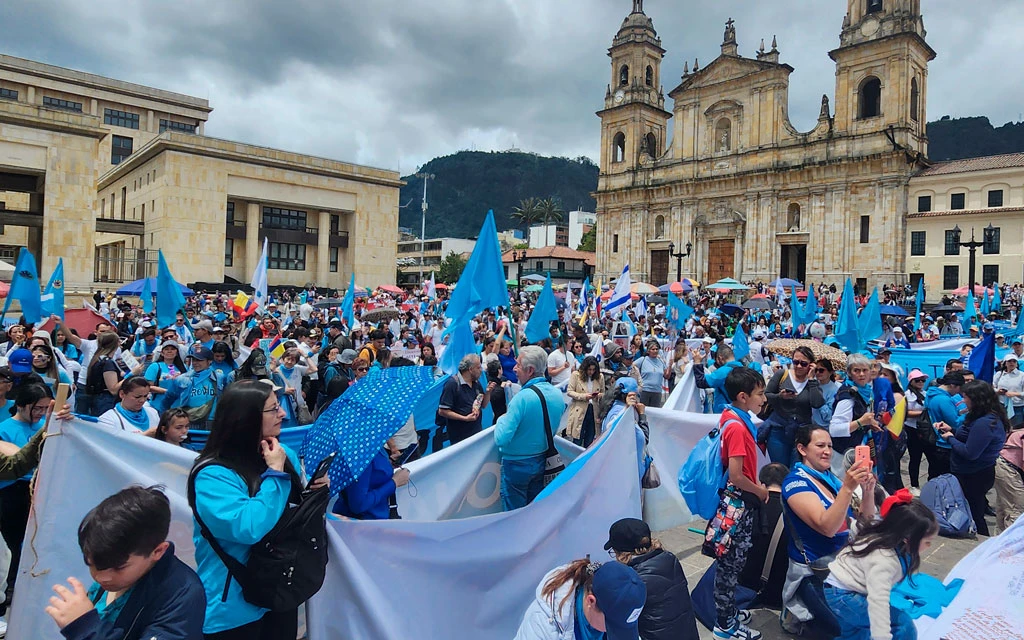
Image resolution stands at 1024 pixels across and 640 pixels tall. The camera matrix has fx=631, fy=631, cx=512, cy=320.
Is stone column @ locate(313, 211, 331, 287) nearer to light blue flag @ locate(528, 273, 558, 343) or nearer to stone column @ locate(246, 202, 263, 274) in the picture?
stone column @ locate(246, 202, 263, 274)

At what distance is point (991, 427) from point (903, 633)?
11.5ft

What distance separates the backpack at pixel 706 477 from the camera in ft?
14.0

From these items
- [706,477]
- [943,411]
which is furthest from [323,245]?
[706,477]

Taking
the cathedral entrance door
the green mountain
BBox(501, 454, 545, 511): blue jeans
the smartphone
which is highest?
the green mountain

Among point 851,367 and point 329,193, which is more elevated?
point 329,193

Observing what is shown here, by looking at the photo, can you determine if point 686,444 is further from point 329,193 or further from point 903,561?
point 329,193

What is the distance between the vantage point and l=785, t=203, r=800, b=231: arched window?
4519 cm

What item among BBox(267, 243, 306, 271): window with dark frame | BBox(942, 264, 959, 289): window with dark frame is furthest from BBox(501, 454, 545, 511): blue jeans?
BBox(267, 243, 306, 271): window with dark frame

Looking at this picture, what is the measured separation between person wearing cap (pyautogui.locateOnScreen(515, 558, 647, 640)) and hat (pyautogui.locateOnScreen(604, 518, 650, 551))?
292mm

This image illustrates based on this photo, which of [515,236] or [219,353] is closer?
[219,353]

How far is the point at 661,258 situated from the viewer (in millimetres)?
51469

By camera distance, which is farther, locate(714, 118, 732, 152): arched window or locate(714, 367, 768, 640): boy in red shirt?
locate(714, 118, 732, 152): arched window

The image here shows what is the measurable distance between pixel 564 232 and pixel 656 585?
11257cm

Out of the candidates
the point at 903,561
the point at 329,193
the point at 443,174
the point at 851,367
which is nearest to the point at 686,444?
the point at 851,367
